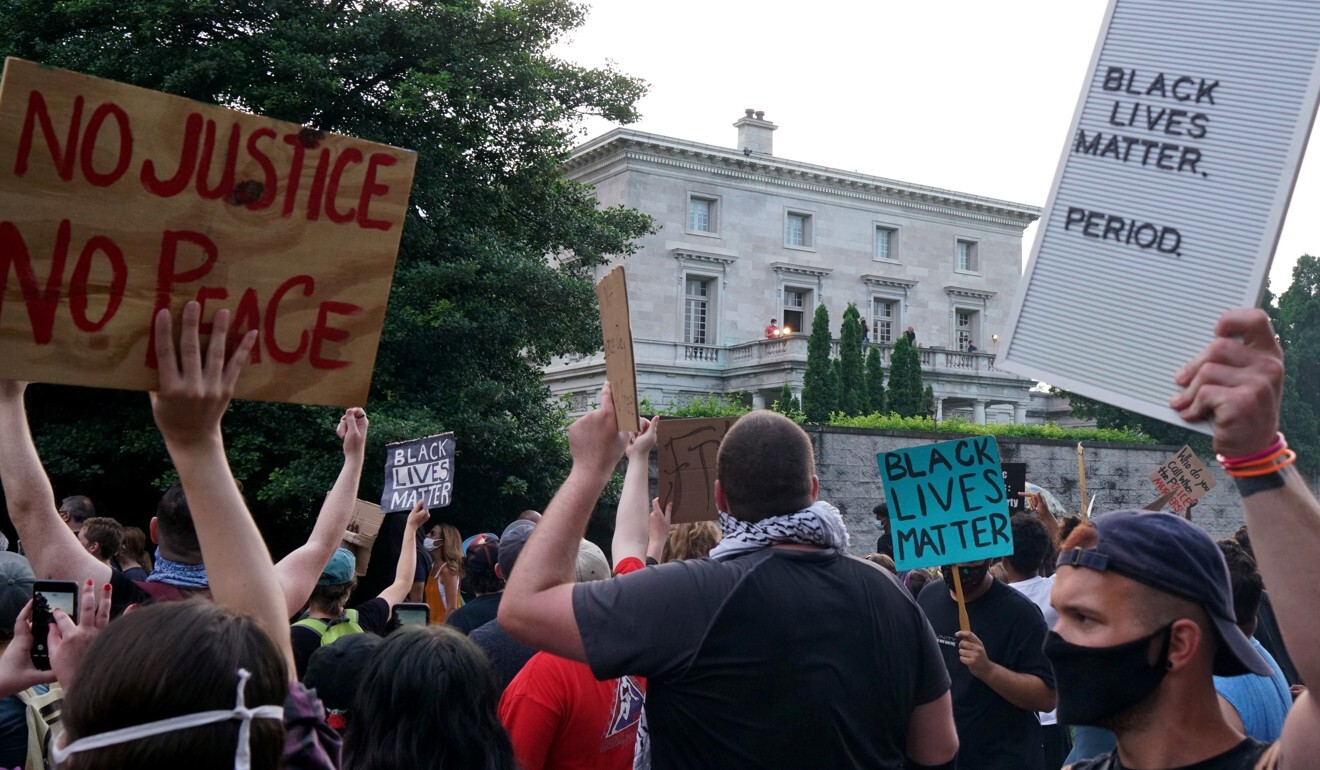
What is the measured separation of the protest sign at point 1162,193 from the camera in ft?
6.42

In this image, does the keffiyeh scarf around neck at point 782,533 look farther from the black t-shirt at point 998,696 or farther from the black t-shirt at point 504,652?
the black t-shirt at point 998,696

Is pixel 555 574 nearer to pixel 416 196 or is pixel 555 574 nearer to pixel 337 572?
pixel 337 572

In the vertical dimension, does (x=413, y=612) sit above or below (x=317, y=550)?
below

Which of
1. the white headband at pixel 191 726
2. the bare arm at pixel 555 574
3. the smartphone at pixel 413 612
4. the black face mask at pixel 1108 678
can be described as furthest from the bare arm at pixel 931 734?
the smartphone at pixel 413 612

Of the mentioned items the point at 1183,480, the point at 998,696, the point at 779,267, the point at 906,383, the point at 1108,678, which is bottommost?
the point at 906,383

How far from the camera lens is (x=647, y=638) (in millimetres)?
2594

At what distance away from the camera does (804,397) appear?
38.8 meters

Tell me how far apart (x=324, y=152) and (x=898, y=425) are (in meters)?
22.7

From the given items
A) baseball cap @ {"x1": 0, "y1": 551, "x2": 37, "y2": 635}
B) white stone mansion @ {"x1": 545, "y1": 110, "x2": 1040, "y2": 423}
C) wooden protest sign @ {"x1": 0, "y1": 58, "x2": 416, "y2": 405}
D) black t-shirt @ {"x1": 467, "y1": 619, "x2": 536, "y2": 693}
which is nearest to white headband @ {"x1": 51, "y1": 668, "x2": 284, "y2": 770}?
wooden protest sign @ {"x1": 0, "y1": 58, "x2": 416, "y2": 405}

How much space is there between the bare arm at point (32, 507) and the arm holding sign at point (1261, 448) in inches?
94.6

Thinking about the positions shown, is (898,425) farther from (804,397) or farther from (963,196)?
(963,196)

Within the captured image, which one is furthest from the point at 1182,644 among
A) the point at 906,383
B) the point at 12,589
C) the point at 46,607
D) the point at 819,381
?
the point at 906,383

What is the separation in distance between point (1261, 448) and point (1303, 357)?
4917 centimetres

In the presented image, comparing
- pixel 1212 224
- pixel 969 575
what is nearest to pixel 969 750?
pixel 969 575
